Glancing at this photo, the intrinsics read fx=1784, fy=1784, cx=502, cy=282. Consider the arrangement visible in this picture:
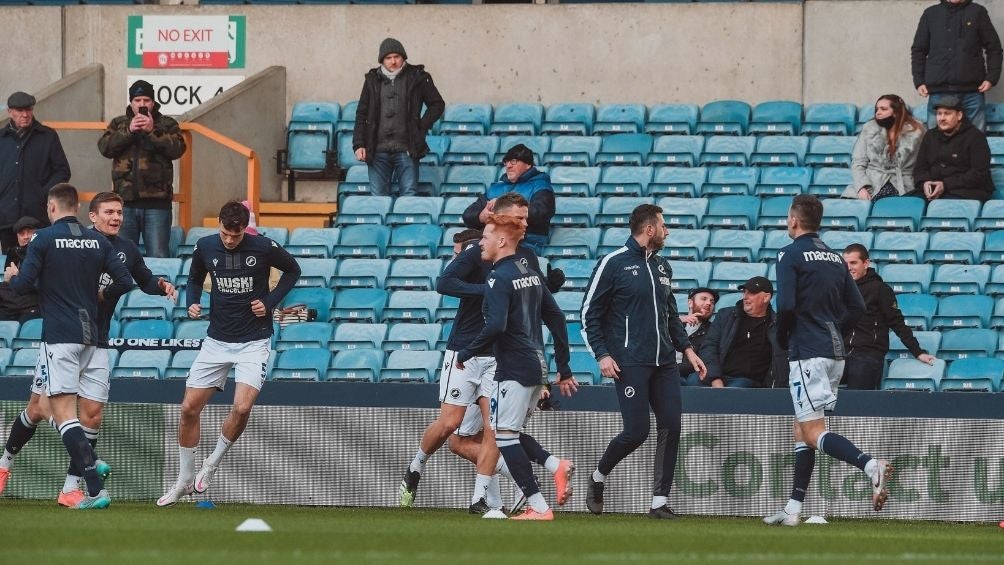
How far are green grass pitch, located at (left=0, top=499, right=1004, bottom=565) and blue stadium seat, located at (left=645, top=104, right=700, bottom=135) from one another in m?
7.86

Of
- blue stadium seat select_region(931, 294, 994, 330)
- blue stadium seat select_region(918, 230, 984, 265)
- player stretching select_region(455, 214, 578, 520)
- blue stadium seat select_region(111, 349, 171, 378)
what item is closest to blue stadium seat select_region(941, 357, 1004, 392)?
blue stadium seat select_region(931, 294, 994, 330)

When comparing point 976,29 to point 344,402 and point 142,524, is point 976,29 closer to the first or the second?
point 344,402

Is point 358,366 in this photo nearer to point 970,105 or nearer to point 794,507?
point 794,507

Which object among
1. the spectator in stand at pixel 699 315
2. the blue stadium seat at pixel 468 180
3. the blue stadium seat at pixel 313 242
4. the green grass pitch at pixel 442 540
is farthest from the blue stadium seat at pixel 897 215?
the green grass pitch at pixel 442 540

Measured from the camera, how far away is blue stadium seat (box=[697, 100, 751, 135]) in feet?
61.6

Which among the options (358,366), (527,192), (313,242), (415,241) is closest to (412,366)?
(358,366)

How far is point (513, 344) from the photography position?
1085cm

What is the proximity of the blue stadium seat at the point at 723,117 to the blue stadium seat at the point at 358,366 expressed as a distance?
16.7 ft

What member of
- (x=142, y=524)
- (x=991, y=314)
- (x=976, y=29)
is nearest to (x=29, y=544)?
(x=142, y=524)

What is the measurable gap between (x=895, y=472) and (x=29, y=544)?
679cm

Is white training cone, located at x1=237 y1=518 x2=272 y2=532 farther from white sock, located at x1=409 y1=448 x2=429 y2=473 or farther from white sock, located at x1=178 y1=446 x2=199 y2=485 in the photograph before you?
white sock, located at x1=178 y1=446 x2=199 y2=485

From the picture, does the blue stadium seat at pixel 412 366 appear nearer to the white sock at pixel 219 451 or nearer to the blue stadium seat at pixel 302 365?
the blue stadium seat at pixel 302 365

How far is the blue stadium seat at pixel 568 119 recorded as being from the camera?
754 inches

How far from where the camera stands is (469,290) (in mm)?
11625
